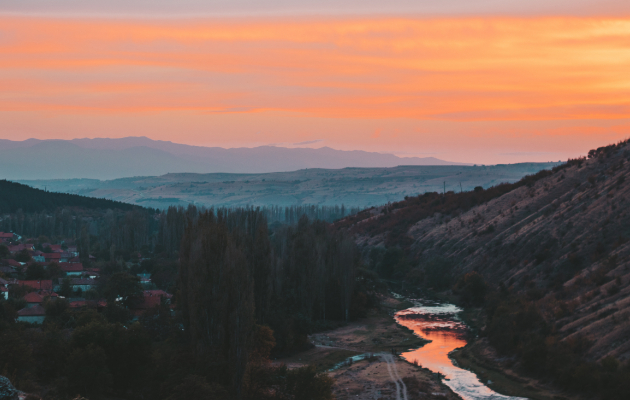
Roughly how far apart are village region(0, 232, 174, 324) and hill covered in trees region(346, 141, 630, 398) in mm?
25329

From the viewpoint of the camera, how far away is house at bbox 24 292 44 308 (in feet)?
160

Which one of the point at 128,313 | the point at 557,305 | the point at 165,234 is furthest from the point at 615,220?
the point at 165,234

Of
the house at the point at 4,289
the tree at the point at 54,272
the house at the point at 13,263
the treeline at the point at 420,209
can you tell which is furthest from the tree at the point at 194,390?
the treeline at the point at 420,209

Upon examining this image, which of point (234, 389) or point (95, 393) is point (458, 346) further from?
point (95, 393)

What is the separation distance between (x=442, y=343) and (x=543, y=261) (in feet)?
48.5

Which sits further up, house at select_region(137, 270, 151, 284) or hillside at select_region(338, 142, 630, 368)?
hillside at select_region(338, 142, 630, 368)

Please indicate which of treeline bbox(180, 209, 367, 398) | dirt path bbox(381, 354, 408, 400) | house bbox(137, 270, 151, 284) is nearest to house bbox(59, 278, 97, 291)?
house bbox(137, 270, 151, 284)

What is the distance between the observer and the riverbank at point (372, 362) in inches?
1217

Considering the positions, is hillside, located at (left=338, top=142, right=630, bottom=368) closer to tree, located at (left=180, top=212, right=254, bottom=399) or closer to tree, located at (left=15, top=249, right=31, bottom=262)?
tree, located at (left=180, top=212, right=254, bottom=399)

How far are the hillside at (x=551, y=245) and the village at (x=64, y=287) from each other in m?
27.3

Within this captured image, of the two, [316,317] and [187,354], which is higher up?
[187,354]

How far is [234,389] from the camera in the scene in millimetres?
28156

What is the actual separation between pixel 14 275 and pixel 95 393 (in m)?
43.9

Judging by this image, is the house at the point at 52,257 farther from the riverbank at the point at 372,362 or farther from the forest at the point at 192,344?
the riverbank at the point at 372,362
